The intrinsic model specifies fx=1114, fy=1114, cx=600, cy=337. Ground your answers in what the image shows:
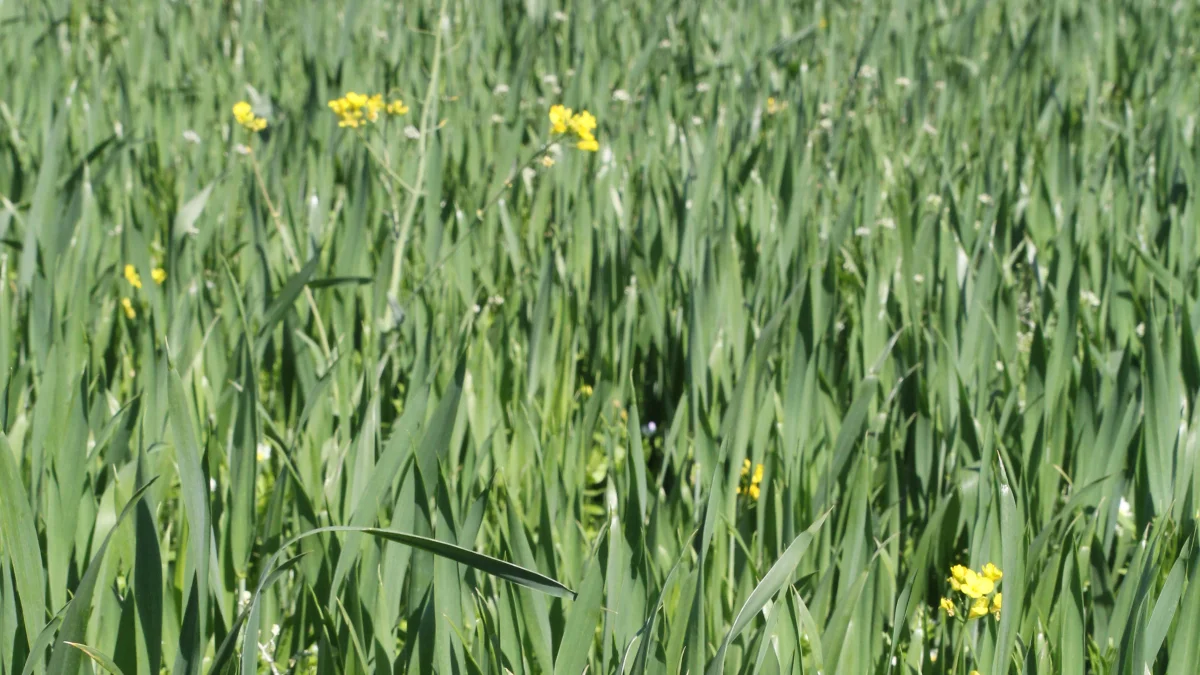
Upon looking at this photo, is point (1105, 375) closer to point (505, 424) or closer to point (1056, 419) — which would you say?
point (1056, 419)

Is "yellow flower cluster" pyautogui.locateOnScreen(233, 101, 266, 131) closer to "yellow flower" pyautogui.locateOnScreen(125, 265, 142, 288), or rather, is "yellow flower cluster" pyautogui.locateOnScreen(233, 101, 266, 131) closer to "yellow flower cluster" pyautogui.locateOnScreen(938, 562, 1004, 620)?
"yellow flower" pyautogui.locateOnScreen(125, 265, 142, 288)

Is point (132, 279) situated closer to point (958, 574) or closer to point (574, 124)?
point (574, 124)

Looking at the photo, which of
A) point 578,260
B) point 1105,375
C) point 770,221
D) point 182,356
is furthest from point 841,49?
point 182,356

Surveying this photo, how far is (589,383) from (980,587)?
979 millimetres

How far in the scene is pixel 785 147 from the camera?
2.36 meters

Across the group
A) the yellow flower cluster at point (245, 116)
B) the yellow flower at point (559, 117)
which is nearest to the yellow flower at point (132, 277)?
the yellow flower cluster at point (245, 116)

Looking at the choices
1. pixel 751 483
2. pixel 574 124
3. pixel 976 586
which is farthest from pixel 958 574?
pixel 574 124

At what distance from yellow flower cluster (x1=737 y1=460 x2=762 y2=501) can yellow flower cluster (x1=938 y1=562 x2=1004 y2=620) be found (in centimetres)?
33

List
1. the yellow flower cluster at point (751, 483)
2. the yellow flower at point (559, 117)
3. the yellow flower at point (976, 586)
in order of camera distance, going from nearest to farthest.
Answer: the yellow flower at point (976, 586), the yellow flower cluster at point (751, 483), the yellow flower at point (559, 117)

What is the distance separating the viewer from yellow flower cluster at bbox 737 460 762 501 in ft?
4.26

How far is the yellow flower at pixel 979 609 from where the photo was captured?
3.07ft

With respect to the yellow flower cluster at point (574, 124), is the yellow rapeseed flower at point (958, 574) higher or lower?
lower

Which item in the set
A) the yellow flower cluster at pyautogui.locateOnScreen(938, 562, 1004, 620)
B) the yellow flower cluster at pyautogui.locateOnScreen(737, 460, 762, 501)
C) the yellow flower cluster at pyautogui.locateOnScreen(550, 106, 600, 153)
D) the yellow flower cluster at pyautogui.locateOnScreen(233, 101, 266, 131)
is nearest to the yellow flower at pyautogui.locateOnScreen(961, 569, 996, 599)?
the yellow flower cluster at pyautogui.locateOnScreen(938, 562, 1004, 620)

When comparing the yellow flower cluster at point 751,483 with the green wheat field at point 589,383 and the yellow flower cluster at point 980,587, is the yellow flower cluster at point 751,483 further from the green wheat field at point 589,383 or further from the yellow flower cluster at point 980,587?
the yellow flower cluster at point 980,587
